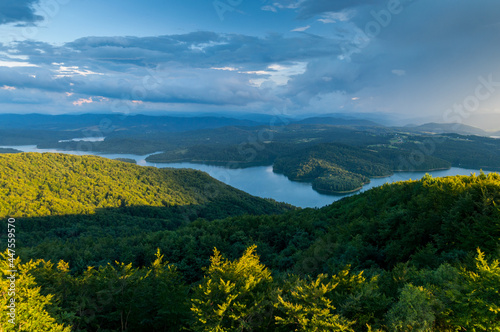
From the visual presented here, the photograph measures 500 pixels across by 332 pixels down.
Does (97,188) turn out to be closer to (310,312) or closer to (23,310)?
(23,310)

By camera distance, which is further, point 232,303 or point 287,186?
point 287,186

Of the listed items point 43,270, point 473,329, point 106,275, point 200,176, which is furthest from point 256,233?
point 200,176

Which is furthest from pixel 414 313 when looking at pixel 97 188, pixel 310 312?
pixel 97 188

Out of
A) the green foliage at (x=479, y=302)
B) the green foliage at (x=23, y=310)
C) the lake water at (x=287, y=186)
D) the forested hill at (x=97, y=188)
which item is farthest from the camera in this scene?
the lake water at (x=287, y=186)

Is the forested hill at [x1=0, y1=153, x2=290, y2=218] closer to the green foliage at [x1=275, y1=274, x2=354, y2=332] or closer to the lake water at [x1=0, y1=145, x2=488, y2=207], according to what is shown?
the lake water at [x1=0, y1=145, x2=488, y2=207]

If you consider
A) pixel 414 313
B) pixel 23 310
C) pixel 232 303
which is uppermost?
pixel 414 313

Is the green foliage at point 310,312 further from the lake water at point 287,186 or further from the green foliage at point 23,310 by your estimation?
the lake water at point 287,186

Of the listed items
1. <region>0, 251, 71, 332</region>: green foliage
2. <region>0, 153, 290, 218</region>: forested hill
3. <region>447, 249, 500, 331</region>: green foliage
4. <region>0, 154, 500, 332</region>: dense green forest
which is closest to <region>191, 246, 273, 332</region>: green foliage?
<region>0, 154, 500, 332</region>: dense green forest

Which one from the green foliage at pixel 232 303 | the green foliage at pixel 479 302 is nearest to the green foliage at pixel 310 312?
the green foliage at pixel 232 303
